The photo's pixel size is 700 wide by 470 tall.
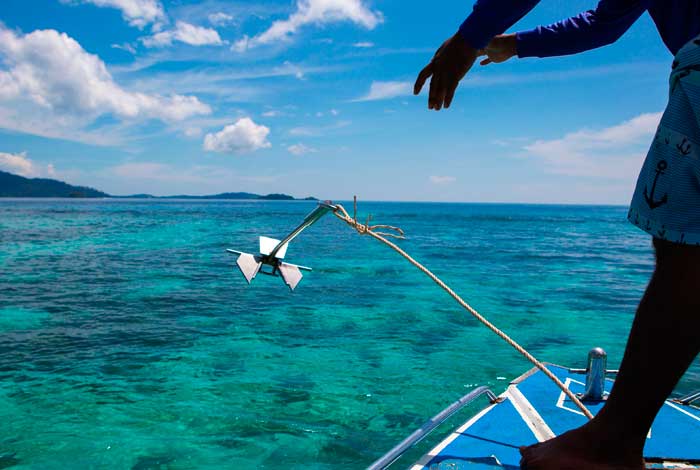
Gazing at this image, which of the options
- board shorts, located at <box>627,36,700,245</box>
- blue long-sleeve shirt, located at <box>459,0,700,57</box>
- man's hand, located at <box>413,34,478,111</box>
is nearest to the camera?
board shorts, located at <box>627,36,700,245</box>

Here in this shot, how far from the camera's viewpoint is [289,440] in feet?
23.4

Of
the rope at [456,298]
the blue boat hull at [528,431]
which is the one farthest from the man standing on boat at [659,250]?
the rope at [456,298]

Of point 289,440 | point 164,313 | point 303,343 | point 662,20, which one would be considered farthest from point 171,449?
point 164,313

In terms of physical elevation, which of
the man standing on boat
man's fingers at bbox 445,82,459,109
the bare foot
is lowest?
the bare foot

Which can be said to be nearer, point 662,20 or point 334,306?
point 662,20

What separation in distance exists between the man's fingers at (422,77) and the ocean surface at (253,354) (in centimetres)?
572

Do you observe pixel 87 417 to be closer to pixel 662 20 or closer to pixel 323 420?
pixel 323 420

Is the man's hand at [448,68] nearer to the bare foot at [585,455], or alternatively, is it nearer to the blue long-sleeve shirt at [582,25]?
the blue long-sleeve shirt at [582,25]

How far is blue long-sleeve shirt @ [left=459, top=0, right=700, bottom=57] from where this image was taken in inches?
68.7

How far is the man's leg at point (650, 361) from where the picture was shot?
145 centimetres


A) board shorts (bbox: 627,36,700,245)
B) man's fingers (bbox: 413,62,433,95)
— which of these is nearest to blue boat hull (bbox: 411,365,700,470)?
board shorts (bbox: 627,36,700,245)

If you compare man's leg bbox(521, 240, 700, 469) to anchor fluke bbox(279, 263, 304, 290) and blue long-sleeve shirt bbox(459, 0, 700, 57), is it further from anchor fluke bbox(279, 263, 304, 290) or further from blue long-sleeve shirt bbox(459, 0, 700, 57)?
anchor fluke bbox(279, 263, 304, 290)

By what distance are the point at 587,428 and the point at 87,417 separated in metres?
8.28

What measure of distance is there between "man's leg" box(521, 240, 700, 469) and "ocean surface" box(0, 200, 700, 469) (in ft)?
17.9
